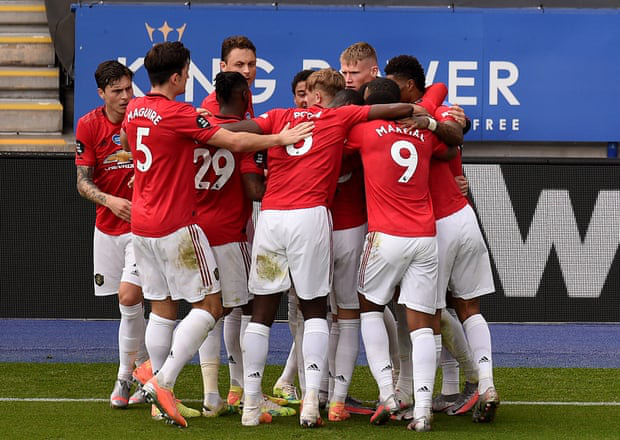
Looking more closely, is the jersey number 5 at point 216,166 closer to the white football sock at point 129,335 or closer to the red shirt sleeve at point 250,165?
the red shirt sleeve at point 250,165

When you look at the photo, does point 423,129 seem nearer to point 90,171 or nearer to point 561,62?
point 90,171

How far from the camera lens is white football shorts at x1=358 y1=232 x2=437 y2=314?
18.2 ft

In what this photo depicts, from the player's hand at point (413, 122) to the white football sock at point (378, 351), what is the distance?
101 cm

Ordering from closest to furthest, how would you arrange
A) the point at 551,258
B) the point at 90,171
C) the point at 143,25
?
the point at 90,171 → the point at 551,258 → the point at 143,25

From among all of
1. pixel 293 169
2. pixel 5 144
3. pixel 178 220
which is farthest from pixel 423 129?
pixel 5 144

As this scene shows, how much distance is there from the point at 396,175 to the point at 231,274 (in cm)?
110

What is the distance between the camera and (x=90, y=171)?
662 cm

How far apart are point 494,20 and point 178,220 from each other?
8.29 metres

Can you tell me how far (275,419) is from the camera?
586 centimetres

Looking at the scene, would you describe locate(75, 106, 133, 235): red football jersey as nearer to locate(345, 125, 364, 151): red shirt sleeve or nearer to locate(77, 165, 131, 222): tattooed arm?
locate(77, 165, 131, 222): tattooed arm

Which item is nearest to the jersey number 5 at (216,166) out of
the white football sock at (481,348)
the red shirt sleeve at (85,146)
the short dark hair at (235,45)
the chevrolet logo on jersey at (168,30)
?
the short dark hair at (235,45)

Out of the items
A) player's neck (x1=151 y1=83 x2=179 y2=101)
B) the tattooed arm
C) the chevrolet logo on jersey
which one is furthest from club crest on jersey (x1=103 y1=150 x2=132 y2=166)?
the chevrolet logo on jersey

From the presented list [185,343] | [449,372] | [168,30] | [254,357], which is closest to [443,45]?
[168,30]

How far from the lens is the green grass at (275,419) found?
5.41 meters
